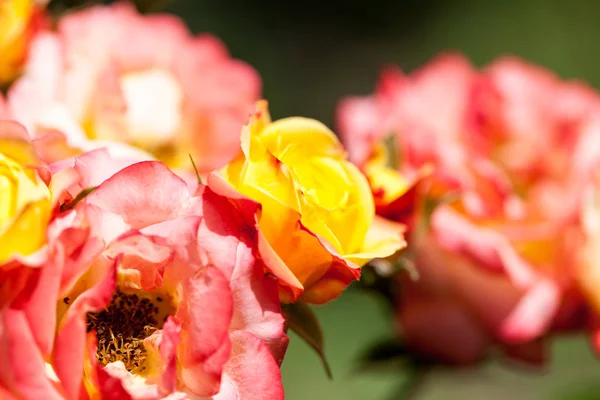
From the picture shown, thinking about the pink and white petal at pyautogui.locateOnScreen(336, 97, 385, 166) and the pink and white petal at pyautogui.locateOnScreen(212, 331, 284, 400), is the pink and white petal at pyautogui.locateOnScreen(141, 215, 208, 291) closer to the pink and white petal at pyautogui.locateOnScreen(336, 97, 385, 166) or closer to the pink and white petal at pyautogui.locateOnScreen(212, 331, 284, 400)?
the pink and white petal at pyautogui.locateOnScreen(212, 331, 284, 400)

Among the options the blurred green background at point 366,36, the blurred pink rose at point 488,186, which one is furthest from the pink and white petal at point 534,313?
the blurred green background at point 366,36

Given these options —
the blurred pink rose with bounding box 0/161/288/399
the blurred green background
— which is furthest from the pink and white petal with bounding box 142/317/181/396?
the blurred green background

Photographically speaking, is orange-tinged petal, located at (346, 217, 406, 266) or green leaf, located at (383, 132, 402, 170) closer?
orange-tinged petal, located at (346, 217, 406, 266)

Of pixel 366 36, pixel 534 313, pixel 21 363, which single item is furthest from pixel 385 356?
pixel 366 36

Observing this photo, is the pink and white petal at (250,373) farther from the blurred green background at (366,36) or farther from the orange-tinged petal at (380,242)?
the blurred green background at (366,36)

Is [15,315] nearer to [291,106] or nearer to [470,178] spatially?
[470,178]
